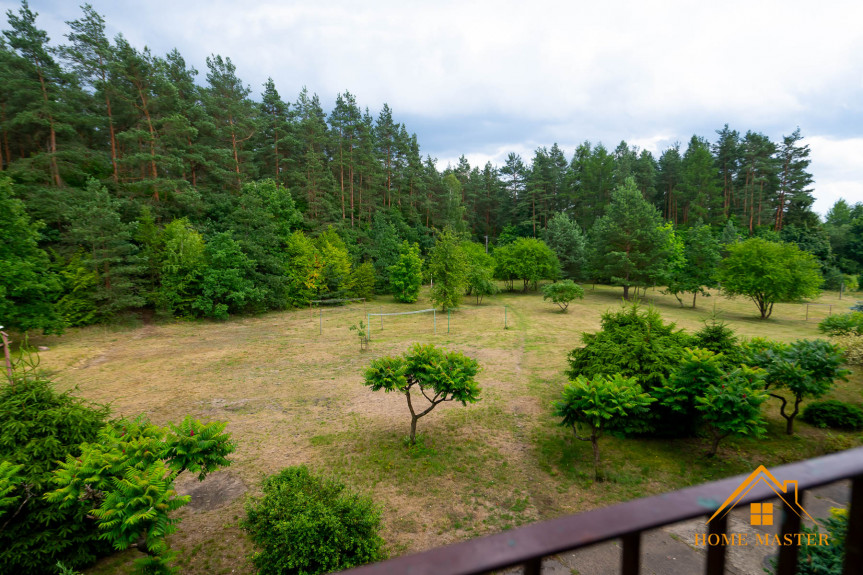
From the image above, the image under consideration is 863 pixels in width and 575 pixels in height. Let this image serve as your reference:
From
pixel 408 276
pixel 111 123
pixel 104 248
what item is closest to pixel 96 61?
pixel 111 123

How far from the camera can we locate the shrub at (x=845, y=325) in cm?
1470

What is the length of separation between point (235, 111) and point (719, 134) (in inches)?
2368

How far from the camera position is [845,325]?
16.0 meters

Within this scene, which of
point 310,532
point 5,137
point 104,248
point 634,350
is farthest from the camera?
point 5,137

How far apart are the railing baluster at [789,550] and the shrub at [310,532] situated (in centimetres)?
547

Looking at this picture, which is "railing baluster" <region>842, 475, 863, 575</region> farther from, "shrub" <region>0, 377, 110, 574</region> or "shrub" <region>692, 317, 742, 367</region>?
"shrub" <region>692, 317, 742, 367</region>

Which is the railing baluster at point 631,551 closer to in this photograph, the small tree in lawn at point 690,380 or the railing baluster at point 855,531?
the railing baluster at point 855,531

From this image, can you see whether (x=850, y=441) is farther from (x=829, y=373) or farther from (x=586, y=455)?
(x=586, y=455)

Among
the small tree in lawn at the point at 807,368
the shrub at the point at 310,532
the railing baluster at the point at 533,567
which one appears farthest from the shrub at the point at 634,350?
the railing baluster at the point at 533,567

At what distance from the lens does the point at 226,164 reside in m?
32.3

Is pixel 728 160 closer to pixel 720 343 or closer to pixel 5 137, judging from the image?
pixel 720 343

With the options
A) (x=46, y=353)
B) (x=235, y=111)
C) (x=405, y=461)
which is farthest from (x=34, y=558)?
(x=235, y=111)

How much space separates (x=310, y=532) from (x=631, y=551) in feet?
18.2

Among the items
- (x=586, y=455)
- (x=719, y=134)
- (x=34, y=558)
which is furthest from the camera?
(x=719, y=134)
